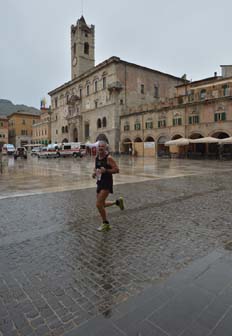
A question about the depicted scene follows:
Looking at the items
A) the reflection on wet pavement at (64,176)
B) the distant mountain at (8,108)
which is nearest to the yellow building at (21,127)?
the distant mountain at (8,108)

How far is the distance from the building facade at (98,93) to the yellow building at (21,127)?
76.6 ft

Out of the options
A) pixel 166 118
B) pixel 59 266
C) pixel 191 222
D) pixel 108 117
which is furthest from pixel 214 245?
pixel 108 117

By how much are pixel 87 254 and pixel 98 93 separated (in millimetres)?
47715

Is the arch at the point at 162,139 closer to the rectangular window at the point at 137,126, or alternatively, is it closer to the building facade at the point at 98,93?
the rectangular window at the point at 137,126

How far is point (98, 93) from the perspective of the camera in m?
48.0

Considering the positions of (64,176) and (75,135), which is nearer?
(64,176)

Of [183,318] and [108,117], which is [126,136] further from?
[183,318]

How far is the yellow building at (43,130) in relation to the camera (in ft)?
228

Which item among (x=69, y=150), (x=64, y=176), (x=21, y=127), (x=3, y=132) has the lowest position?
(x=64, y=176)

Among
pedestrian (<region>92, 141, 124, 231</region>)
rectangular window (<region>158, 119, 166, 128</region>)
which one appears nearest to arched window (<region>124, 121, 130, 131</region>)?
rectangular window (<region>158, 119, 166, 128</region>)

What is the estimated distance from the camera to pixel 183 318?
219 cm

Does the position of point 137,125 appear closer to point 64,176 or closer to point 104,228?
point 64,176

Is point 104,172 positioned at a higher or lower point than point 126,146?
lower

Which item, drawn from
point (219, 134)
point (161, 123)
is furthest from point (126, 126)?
point (219, 134)
